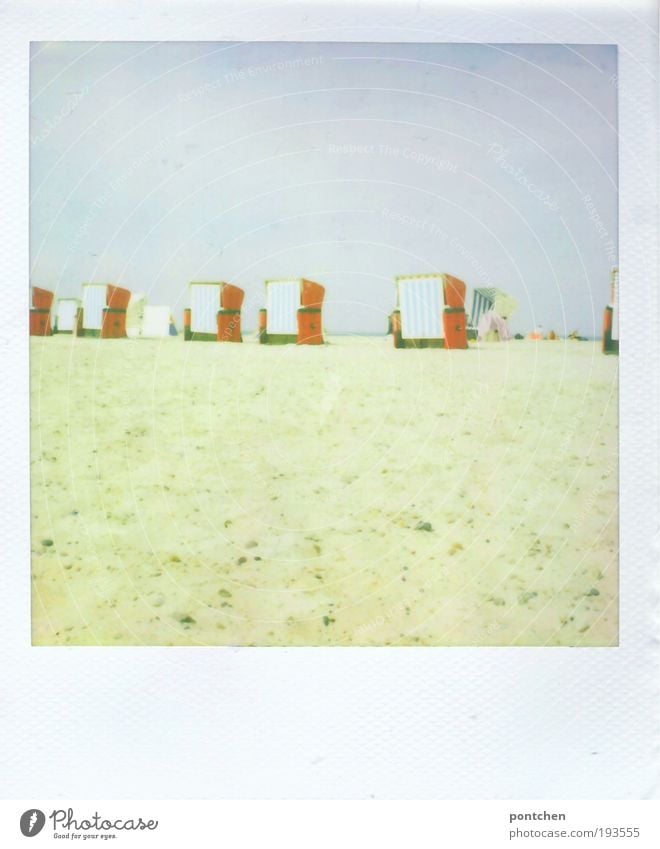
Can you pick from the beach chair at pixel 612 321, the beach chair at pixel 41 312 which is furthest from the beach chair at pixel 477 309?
the beach chair at pixel 41 312

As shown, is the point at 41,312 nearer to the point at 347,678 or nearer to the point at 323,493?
the point at 323,493

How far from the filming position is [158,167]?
0.92 m

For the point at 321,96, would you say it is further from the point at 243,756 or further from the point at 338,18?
the point at 243,756

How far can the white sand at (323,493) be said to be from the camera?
2.97ft

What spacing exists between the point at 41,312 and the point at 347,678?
0.68m

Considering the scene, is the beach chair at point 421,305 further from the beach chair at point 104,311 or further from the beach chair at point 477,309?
the beach chair at point 104,311

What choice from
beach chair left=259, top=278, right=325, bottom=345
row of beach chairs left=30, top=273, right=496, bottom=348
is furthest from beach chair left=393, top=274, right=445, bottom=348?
beach chair left=259, top=278, right=325, bottom=345

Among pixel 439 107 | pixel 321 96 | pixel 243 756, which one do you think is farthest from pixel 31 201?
pixel 243 756

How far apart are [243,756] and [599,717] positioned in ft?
1.64

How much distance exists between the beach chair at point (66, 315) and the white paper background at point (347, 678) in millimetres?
49

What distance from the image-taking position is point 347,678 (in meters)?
0.89

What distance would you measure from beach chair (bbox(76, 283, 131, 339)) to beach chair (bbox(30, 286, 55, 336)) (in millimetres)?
42

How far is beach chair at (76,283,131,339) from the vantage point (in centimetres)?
92

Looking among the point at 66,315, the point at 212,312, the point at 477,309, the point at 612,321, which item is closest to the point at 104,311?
the point at 66,315
